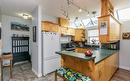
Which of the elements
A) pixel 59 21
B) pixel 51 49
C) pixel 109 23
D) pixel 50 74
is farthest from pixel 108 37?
pixel 59 21

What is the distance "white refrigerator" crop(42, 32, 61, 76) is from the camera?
3.65 meters

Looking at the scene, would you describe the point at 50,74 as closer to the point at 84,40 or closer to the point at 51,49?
the point at 51,49

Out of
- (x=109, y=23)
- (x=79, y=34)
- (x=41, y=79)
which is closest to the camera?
(x=109, y=23)

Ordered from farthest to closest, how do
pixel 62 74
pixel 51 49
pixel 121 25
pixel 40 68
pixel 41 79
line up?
pixel 121 25 < pixel 51 49 < pixel 40 68 < pixel 41 79 < pixel 62 74

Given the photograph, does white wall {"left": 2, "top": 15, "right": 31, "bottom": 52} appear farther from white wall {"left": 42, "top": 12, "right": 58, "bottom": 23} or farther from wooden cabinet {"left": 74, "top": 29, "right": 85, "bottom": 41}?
wooden cabinet {"left": 74, "top": 29, "right": 85, "bottom": 41}

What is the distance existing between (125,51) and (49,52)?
3.47 metres

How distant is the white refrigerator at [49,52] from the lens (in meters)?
3.65

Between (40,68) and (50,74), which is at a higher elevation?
(40,68)

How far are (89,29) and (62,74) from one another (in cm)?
475

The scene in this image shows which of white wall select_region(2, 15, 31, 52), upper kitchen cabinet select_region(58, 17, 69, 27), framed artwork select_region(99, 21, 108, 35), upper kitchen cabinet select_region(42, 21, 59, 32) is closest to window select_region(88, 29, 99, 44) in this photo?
upper kitchen cabinet select_region(58, 17, 69, 27)

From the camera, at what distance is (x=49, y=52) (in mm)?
3807

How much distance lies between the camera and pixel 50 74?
380 cm

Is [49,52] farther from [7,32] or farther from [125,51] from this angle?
[125,51]

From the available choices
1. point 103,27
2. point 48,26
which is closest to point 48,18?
point 48,26
